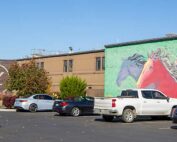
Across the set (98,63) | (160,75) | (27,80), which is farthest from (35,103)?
(98,63)

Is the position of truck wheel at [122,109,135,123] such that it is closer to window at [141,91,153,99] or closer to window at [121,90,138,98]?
window at [121,90,138,98]

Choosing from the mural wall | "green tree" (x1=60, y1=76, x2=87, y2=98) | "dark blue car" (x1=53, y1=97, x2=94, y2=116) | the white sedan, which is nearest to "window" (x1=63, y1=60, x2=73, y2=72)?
"green tree" (x1=60, y1=76, x2=87, y2=98)

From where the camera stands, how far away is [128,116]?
987 inches

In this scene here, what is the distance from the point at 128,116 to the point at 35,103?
1295 cm

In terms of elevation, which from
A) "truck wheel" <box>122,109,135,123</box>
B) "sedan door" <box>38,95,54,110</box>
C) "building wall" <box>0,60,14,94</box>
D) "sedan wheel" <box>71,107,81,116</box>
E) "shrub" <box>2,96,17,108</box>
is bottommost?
"truck wheel" <box>122,109,135,123</box>

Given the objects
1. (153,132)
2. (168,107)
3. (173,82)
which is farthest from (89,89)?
(153,132)

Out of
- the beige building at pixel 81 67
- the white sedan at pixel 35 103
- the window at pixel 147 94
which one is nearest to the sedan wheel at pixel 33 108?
the white sedan at pixel 35 103

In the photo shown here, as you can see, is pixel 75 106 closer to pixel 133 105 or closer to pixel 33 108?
pixel 33 108

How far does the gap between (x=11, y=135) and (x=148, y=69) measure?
23450 millimetres

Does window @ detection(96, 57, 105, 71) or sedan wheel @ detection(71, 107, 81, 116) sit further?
window @ detection(96, 57, 105, 71)

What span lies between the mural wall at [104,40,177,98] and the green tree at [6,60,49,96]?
253 inches

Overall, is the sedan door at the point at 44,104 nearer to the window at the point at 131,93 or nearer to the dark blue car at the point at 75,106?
the dark blue car at the point at 75,106

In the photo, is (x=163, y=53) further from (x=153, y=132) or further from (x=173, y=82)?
(x=153, y=132)

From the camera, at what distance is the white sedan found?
36.3 meters
